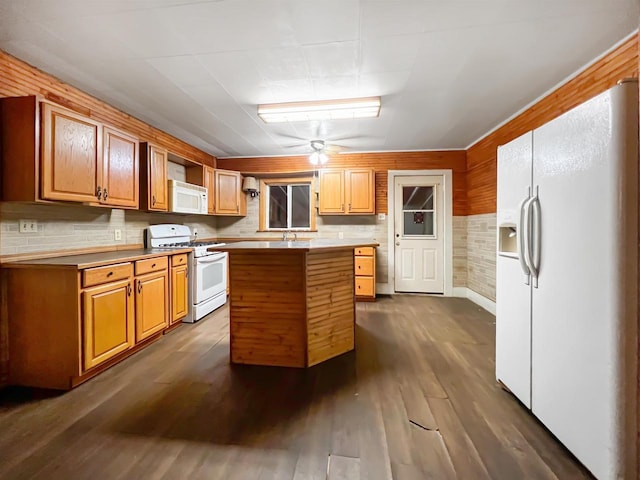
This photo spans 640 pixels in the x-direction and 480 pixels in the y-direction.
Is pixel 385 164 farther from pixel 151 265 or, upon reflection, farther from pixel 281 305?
pixel 151 265

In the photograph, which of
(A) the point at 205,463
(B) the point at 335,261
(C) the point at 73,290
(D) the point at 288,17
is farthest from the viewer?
(B) the point at 335,261

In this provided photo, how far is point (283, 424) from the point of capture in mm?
1727

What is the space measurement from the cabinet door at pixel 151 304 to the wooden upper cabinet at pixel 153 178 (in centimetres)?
83

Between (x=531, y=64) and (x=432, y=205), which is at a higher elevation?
(x=531, y=64)

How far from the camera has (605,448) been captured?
49.1 inches

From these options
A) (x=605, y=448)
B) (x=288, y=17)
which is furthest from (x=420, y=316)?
(x=288, y=17)

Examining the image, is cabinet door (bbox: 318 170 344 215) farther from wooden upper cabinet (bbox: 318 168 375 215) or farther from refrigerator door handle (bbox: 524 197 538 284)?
refrigerator door handle (bbox: 524 197 538 284)

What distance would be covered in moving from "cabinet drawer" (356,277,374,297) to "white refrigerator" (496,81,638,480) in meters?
2.70

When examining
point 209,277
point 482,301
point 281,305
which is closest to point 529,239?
point 281,305

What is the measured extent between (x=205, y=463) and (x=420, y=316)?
119 inches

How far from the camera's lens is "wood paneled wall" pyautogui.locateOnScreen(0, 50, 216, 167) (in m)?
2.12

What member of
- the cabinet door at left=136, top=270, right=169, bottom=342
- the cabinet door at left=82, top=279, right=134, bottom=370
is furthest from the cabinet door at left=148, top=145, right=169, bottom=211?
the cabinet door at left=82, top=279, right=134, bottom=370

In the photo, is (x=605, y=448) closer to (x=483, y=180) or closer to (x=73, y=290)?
(x=73, y=290)

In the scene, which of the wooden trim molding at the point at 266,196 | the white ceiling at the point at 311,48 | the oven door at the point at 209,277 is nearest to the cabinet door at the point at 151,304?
the oven door at the point at 209,277
